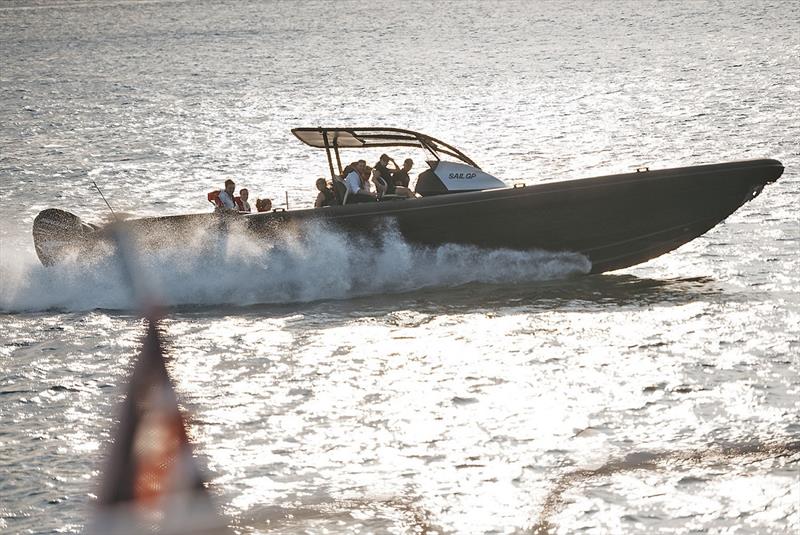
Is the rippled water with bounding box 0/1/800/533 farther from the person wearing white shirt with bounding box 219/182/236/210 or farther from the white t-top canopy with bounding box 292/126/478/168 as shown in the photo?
the white t-top canopy with bounding box 292/126/478/168

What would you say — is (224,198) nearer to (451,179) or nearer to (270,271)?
(270,271)

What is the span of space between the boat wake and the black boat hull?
0.88 ft

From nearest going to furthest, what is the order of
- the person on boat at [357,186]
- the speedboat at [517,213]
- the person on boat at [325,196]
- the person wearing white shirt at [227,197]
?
the speedboat at [517,213] < the person on boat at [357,186] < the person on boat at [325,196] < the person wearing white shirt at [227,197]

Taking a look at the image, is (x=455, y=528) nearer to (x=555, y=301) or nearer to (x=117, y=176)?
(x=555, y=301)

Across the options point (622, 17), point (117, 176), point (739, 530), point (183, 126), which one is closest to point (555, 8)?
point (622, 17)

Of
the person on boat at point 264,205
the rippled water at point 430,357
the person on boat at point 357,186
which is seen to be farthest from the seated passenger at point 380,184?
the person on boat at point 264,205

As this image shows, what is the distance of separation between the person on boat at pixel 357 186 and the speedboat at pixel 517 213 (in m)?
0.18

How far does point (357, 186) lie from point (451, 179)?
1.52m

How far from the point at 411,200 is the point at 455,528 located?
8.74m

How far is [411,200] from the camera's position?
1931cm

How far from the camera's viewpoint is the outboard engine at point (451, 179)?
19.7 m

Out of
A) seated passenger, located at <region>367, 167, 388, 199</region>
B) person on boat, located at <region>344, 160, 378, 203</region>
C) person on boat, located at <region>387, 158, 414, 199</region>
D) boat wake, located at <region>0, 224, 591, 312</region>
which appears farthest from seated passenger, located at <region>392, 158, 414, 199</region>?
boat wake, located at <region>0, 224, 591, 312</region>

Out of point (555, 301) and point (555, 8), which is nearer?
point (555, 301)

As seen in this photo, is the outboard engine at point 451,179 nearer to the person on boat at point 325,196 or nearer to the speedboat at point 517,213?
the speedboat at point 517,213
